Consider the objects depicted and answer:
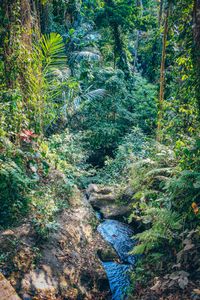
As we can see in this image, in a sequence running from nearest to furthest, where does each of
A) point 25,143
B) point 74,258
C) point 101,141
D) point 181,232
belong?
point 181,232 → point 74,258 → point 25,143 → point 101,141

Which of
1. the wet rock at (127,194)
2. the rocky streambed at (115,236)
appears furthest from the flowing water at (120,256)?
the wet rock at (127,194)

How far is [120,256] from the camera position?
505 centimetres

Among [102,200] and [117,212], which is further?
[102,200]

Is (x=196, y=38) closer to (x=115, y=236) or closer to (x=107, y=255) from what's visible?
(x=107, y=255)

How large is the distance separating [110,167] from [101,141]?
2368mm

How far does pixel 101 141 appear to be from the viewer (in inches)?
445

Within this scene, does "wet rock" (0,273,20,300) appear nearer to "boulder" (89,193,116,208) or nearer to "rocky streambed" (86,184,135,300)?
"rocky streambed" (86,184,135,300)

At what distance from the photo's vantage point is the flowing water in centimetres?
423

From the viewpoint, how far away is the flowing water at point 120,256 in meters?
4.23

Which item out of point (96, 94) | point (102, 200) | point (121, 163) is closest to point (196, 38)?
point (102, 200)

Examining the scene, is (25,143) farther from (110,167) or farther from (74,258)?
(110,167)

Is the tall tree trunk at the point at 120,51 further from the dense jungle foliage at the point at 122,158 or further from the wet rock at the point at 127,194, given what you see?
the wet rock at the point at 127,194

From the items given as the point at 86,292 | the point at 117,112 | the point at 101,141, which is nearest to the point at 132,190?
the point at 86,292

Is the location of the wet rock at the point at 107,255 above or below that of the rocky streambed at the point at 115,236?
above
